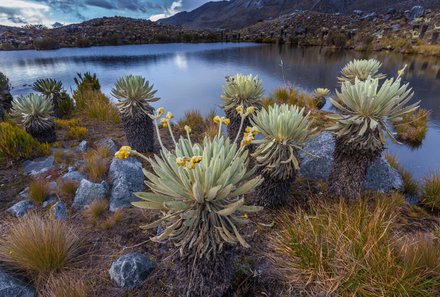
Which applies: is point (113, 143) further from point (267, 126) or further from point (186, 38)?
point (186, 38)

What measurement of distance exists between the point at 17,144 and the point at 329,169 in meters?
5.38

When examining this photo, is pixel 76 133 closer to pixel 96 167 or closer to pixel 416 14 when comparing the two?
pixel 96 167

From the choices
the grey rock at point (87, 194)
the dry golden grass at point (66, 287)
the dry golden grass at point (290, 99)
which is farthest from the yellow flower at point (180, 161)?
the dry golden grass at point (290, 99)

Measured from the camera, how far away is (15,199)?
3314mm

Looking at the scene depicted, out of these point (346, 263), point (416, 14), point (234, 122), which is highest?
point (416, 14)

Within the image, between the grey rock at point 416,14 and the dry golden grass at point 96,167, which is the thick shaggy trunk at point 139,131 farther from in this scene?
the grey rock at point 416,14

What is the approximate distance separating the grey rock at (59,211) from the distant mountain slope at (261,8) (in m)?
44.1

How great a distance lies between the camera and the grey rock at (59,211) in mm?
2881

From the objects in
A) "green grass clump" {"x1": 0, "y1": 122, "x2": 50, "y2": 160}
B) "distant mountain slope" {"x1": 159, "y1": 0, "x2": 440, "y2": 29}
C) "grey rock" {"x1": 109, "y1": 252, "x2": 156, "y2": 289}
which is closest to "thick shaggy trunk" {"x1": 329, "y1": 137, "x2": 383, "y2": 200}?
"grey rock" {"x1": 109, "y1": 252, "x2": 156, "y2": 289}

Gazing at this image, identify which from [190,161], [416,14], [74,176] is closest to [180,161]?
[190,161]

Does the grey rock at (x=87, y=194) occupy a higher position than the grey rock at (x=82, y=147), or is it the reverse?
the grey rock at (x=87, y=194)

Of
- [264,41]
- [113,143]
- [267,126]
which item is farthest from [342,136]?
[264,41]

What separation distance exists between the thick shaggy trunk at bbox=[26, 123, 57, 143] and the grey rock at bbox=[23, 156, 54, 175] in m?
0.70

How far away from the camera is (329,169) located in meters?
4.02
